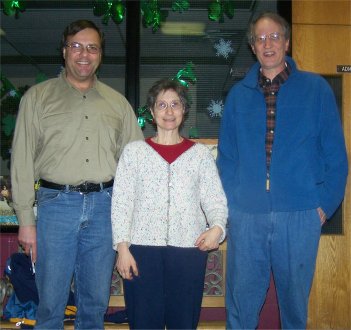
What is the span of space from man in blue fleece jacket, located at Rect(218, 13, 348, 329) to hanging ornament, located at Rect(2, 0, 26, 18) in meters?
2.01

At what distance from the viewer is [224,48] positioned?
11.3 ft

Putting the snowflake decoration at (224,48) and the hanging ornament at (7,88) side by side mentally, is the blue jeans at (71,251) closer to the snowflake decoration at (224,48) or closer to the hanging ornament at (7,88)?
the hanging ornament at (7,88)

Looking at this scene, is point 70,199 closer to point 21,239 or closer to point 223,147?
point 21,239

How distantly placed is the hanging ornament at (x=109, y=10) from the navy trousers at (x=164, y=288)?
203cm

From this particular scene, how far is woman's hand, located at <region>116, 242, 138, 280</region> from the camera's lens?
6.31ft

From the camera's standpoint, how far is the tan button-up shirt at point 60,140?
7.15 feet

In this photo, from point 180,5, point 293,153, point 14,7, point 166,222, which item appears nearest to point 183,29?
point 180,5

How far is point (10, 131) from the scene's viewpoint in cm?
341

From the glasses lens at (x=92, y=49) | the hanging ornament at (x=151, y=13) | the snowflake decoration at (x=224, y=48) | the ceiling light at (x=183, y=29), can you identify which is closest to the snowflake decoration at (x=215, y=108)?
the snowflake decoration at (x=224, y=48)

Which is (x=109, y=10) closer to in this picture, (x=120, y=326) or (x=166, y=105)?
(x=166, y=105)

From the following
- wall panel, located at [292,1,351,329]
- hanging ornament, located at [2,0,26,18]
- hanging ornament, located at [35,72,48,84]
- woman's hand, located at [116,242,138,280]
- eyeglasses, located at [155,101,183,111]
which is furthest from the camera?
hanging ornament, located at [2,0,26,18]

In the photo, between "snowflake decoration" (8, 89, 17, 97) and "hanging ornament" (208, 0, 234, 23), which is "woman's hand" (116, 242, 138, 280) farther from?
"hanging ornament" (208, 0, 234, 23)

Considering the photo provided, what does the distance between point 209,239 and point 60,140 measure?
850mm

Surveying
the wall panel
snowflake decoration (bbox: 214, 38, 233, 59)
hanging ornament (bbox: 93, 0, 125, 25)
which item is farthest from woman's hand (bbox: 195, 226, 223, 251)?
hanging ornament (bbox: 93, 0, 125, 25)
